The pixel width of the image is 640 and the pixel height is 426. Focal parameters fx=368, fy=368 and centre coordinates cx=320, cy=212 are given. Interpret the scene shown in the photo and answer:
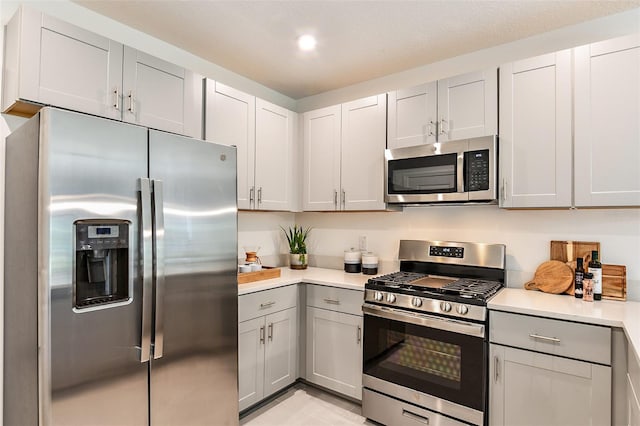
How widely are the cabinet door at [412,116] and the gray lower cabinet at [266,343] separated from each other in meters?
1.42

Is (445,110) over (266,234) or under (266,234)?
over

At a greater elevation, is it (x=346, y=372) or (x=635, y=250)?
(x=635, y=250)

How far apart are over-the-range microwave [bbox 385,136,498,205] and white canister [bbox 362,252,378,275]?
54 centimetres

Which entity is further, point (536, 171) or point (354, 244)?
point (354, 244)

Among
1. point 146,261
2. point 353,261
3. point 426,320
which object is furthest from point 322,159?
point 146,261

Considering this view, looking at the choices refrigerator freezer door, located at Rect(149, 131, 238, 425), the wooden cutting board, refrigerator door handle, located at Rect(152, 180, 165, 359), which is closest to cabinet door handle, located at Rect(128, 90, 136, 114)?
refrigerator freezer door, located at Rect(149, 131, 238, 425)

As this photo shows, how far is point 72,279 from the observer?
1.46 metres

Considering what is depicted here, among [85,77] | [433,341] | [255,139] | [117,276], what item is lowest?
[433,341]

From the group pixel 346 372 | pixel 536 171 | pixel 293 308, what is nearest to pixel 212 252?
pixel 293 308

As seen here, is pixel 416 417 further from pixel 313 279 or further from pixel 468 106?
pixel 468 106

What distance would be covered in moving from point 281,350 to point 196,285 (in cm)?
114

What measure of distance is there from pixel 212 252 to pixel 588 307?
6.64ft

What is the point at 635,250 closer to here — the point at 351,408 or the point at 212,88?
the point at 351,408

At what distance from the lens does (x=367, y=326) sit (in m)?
2.51
